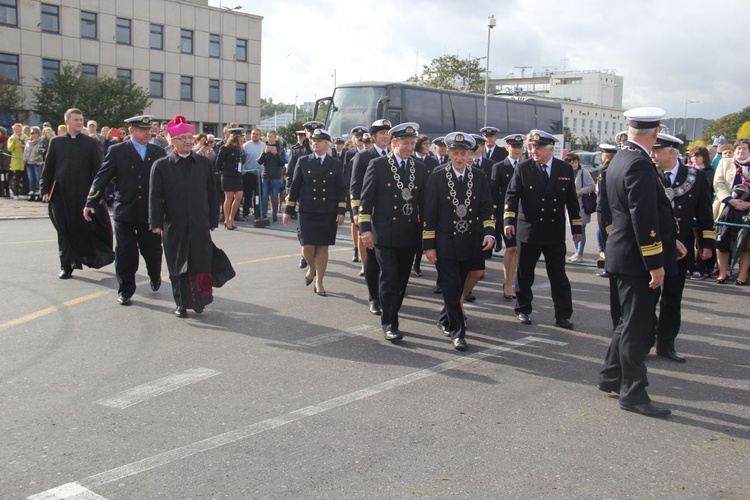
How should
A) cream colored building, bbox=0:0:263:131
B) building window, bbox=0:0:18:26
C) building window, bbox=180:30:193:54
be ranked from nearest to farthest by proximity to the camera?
1. building window, bbox=0:0:18:26
2. cream colored building, bbox=0:0:263:131
3. building window, bbox=180:30:193:54

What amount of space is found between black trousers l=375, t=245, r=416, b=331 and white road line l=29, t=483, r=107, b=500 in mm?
3585

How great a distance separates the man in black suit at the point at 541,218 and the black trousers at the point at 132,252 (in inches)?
161

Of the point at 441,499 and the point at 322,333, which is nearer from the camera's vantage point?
the point at 441,499

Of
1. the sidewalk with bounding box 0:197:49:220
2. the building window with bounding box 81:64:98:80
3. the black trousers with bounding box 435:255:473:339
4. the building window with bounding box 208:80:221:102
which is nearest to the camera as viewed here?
the black trousers with bounding box 435:255:473:339

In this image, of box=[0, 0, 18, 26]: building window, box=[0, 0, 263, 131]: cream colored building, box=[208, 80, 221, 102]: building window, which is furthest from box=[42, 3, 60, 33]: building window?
box=[208, 80, 221, 102]: building window

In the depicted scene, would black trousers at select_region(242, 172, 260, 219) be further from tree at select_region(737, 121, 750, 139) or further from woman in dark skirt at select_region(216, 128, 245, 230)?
tree at select_region(737, 121, 750, 139)

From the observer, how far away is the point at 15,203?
19750 millimetres

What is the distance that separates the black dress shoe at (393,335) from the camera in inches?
271

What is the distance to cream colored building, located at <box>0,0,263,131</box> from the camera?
158ft

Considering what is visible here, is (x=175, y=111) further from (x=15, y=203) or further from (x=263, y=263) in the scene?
(x=263, y=263)

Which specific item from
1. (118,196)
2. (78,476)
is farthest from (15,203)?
(78,476)

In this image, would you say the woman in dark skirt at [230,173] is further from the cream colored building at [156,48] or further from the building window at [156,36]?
the building window at [156,36]

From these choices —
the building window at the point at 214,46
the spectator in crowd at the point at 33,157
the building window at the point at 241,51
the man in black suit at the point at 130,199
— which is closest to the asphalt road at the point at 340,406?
the man in black suit at the point at 130,199

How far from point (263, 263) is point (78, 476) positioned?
744 cm
